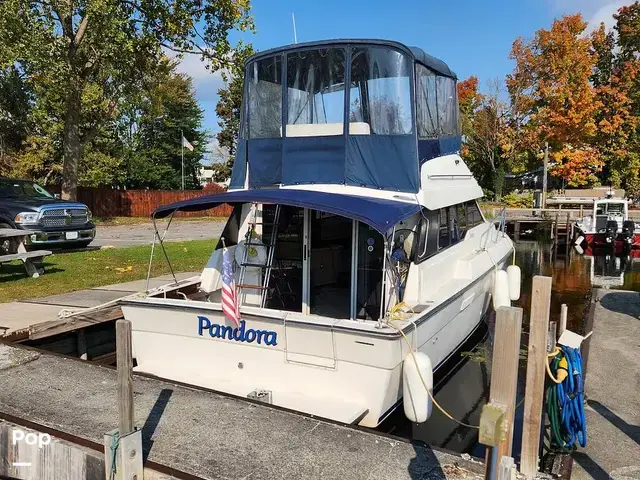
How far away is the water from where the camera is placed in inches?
242

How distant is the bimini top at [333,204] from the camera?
5527mm

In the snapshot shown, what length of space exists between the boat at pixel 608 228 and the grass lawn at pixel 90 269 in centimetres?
1701

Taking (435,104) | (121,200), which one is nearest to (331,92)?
(435,104)

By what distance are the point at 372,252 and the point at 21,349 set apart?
14.2ft

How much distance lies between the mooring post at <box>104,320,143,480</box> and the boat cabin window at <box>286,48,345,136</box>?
400cm

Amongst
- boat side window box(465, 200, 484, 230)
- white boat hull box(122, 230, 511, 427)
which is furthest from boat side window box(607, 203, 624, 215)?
white boat hull box(122, 230, 511, 427)

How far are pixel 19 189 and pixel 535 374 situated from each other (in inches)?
639

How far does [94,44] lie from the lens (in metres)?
21.9

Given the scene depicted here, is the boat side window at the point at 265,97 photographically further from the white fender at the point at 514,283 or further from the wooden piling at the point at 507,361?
the white fender at the point at 514,283

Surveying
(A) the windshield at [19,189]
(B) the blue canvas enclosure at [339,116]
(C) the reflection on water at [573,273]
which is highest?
(B) the blue canvas enclosure at [339,116]

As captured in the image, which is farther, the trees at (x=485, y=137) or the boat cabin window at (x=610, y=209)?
the trees at (x=485, y=137)

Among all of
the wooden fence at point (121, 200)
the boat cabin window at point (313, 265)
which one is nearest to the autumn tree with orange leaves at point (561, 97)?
the wooden fence at point (121, 200)

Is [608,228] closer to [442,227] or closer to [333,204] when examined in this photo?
[442,227]

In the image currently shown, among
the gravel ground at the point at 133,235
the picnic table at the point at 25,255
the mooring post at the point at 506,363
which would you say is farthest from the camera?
the gravel ground at the point at 133,235
